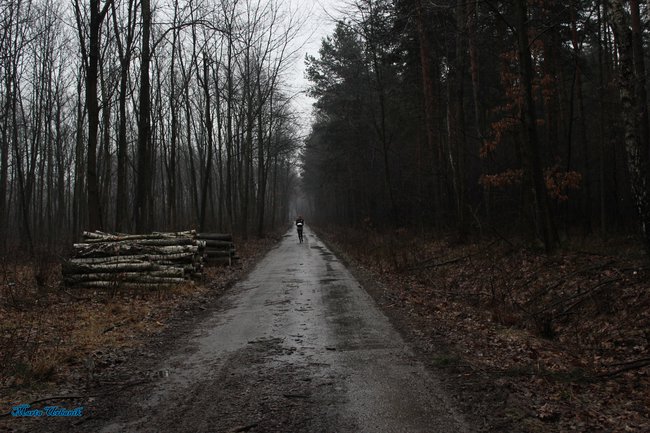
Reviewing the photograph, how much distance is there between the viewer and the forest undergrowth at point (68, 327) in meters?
5.35

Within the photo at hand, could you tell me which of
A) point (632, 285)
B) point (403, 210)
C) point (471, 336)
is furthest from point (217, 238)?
point (403, 210)

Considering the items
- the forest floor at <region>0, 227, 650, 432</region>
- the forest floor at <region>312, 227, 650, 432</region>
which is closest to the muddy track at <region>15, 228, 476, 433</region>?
the forest floor at <region>0, 227, 650, 432</region>

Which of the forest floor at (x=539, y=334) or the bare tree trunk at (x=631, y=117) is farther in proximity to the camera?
the bare tree trunk at (x=631, y=117)

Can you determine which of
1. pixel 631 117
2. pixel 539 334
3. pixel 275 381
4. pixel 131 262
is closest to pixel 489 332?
pixel 539 334

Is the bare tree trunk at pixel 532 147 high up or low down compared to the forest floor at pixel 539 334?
up

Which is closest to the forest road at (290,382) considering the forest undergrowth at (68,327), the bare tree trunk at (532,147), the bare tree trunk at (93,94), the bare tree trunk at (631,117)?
the forest undergrowth at (68,327)

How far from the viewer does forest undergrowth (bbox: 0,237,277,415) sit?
535cm

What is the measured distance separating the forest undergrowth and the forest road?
2.84 feet

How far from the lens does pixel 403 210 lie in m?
33.4

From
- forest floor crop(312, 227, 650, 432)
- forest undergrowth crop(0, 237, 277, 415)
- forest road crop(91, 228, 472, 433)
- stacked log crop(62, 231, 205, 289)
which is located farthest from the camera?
stacked log crop(62, 231, 205, 289)

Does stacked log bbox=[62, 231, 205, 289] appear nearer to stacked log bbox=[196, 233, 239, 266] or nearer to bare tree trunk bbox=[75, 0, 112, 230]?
bare tree trunk bbox=[75, 0, 112, 230]

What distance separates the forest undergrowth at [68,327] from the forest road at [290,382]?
87cm

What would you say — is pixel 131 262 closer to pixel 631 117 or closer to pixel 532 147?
pixel 532 147

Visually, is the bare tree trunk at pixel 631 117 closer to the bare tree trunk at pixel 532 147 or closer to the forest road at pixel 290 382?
the bare tree trunk at pixel 532 147
